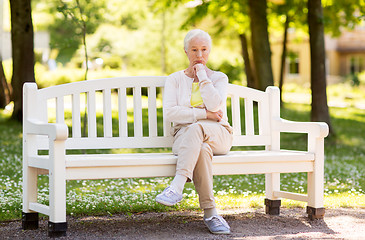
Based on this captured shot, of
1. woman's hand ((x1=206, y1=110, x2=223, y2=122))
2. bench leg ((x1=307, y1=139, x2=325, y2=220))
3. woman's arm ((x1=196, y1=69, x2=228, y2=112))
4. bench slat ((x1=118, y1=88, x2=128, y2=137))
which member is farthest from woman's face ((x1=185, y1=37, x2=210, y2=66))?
bench leg ((x1=307, y1=139, x2=325, y2=220))

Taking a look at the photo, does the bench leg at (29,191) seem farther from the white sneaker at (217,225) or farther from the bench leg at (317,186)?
the bench leg at (317,186)

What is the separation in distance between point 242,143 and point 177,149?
1.05 m

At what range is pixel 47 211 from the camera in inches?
189

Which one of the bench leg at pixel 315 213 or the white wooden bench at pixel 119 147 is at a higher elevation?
the white wooden bench at pixel 119 147

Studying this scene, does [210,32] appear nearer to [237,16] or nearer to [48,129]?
[237,16]

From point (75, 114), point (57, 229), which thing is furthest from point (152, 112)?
point (57, 229)

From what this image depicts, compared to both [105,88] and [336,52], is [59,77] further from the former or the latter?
[336,52]

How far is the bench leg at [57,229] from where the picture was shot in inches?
184

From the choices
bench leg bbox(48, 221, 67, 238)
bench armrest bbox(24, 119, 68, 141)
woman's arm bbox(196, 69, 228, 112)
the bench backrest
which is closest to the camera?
bench armrest bbox(24, 119, 68, 141)

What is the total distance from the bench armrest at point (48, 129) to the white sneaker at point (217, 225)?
1.31m

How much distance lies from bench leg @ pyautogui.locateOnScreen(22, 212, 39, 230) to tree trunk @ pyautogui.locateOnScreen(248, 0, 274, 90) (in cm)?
1231

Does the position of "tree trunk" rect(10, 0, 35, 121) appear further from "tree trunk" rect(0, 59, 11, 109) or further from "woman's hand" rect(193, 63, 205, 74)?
"woman's hand" rect(193, 63, 205, 74)

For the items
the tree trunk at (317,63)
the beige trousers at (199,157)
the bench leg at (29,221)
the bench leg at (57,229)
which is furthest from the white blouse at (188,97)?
the tree trunk at (317,63)

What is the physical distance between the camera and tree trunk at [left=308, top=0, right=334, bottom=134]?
1248cm
